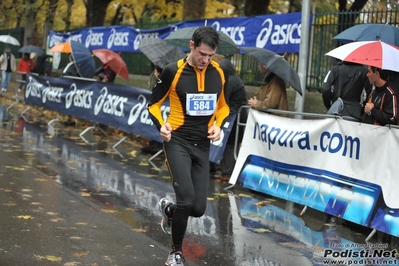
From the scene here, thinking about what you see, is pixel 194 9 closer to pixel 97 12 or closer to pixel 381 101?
pixel 97 12

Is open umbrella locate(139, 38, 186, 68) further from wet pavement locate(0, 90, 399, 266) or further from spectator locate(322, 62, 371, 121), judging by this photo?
spectator locate(322, 62, 371, 121)

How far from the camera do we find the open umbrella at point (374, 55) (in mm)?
8344

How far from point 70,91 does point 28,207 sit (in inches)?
394

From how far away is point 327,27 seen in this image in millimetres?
13594

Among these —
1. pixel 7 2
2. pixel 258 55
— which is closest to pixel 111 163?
pixel 258 55

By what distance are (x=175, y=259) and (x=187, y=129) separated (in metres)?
1.16

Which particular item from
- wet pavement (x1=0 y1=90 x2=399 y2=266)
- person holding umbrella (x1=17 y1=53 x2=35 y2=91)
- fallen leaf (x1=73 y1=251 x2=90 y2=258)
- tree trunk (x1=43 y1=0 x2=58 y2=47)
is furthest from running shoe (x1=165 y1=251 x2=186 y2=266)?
tree trunk (x1=43 y1=0 x2=58 y2=47)

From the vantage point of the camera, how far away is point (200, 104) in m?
6.54

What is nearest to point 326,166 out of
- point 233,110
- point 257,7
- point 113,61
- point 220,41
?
point 233,110

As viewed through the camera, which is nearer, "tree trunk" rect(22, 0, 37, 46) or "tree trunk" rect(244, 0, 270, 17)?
"tree trunk" rect(244, 0, 270, 17)

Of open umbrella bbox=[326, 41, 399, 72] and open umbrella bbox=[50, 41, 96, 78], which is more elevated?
open umbrella bbox=[326, 41, 399, 72]

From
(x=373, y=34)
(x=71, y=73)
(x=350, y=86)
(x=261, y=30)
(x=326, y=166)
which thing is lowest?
(x=326, y=166)

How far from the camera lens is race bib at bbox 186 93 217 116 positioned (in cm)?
652

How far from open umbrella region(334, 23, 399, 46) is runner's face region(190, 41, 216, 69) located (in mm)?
4196
